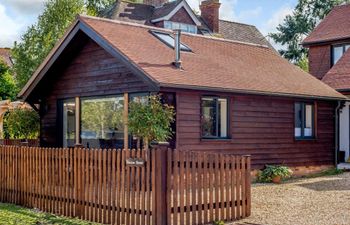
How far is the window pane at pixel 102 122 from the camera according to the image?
647 inches

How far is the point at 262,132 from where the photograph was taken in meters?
17.5

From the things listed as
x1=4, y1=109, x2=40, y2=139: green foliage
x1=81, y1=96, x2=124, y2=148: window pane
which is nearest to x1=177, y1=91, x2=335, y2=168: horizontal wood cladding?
x1=81, y1=96, x2=124, y2=148: window pane

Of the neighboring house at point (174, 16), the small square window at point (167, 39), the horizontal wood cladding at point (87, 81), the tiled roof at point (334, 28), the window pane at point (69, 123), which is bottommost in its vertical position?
the window pane at point (69, 123)

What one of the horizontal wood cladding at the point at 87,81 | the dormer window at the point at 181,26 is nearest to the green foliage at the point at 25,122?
the horizontal wood cladding at the point at 87,81

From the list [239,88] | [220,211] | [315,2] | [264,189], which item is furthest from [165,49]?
[315,2]

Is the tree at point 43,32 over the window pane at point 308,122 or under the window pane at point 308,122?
over

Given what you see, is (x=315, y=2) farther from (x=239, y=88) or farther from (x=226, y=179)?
(x=226, y=179)

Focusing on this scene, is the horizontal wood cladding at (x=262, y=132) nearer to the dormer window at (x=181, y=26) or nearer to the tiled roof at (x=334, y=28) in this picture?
the tiled roof at (x=334, y=28)

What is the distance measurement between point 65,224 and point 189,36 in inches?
447

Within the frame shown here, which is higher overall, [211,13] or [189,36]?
[211,13]

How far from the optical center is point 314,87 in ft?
64.6

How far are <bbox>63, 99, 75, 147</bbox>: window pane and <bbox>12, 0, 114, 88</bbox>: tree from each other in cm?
1032

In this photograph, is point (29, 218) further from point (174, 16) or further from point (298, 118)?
point (174, 16)

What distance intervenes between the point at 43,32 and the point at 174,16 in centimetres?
894
